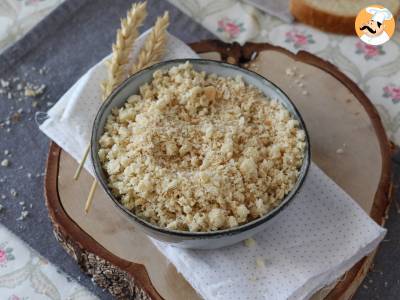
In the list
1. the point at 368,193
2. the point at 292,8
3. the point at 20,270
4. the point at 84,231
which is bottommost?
the point at 20,270

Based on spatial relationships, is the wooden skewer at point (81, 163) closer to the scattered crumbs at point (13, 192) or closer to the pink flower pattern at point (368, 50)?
the scattered crumbs at point (13, 192)

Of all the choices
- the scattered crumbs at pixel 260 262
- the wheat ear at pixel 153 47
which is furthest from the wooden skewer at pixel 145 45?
the scattered crumbs at pixel 260 262

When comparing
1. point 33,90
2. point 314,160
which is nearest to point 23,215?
point 33,90

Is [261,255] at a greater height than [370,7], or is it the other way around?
[370,7]

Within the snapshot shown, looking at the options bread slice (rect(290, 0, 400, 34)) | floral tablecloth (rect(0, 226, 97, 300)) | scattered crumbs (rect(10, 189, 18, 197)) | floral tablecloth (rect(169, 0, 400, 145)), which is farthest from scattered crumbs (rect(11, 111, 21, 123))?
bread slice (rect(290, 0, 400, 34))

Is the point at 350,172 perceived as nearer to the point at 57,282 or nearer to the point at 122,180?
the point at 122,180

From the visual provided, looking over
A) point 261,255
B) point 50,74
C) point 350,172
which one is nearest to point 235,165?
point 261,255

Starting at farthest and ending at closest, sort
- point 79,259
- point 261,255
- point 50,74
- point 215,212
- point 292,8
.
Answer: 1. point 292,8
2. point 50,74
3. point 79,259
4. point 261,255
5. point 215,212
